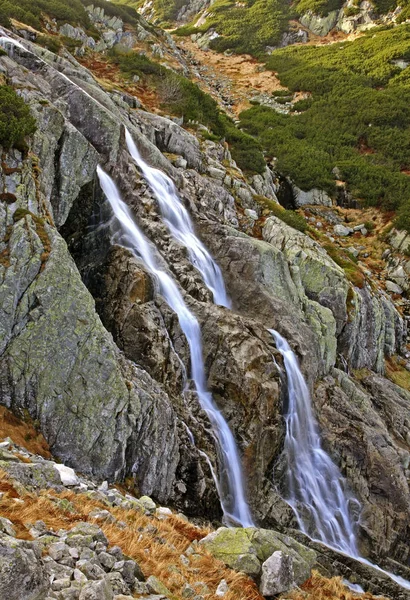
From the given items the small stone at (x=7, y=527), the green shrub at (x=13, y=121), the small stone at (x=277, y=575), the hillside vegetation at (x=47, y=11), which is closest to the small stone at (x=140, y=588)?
the small stone at (x=7, y=527)

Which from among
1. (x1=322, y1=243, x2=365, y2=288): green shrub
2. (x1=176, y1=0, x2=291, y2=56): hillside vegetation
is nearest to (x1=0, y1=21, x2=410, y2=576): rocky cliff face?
(x1=322, y1=243, x2=365, y2=288): green shrub

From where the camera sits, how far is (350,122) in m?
63.9

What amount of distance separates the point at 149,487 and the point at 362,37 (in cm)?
9965

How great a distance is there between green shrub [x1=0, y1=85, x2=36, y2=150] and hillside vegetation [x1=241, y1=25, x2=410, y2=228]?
124 ft

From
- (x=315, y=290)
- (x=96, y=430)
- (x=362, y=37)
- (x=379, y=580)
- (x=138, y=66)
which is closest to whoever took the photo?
(x=96, y=430)

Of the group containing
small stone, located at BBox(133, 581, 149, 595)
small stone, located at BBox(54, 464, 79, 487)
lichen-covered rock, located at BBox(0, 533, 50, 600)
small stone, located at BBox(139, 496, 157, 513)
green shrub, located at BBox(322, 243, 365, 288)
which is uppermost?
green shrub, located at BBox(322, 243, 365, 288)

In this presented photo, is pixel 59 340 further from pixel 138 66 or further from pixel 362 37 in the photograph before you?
pixel 362 37

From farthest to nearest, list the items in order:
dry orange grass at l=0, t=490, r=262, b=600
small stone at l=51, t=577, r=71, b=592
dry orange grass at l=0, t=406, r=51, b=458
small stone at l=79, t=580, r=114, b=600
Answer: dry orange grass at l=0, t=406, r=51, b=458
dry orange grass at l=0, t=490, r=262, b=600
small stone at l=51, t=577, r=71, b=592
small stone at l=79, t=580, r=114, b=600

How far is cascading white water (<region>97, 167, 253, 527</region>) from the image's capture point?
50.0 ft

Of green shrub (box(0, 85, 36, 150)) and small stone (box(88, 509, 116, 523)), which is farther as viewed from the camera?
green shrub (box(0, 85, 36, 150))

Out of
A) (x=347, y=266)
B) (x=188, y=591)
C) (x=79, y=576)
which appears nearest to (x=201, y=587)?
(x=188, y=591)

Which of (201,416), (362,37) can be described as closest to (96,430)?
(201,416)

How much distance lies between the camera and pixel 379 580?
1535 centimetres

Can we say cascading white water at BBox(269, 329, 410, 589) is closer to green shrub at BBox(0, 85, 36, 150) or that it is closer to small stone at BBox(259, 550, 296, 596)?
small stone at BBox(259, 550, 296, 596)
